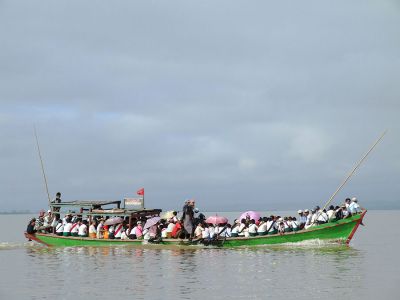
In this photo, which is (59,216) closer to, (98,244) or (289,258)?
(98,244)

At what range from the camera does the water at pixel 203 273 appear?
70.7ft

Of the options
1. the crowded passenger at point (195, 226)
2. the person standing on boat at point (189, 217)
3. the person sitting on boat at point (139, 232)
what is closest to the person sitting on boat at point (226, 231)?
the crowded passenger at point (195, 226)

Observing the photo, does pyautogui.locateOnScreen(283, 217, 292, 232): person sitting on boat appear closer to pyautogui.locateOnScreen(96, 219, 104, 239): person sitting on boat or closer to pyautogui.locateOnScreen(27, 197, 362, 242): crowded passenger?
pyautogui.locateOnScreen(27, 197, 362, 242): crowded passenger

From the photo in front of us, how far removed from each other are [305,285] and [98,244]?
16.5m

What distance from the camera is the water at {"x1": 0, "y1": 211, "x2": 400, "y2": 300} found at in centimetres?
2156

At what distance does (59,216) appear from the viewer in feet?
128

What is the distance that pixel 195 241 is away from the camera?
111ft

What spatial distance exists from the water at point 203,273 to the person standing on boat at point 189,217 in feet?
3.26

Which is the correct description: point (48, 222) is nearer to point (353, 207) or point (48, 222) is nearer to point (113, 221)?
point (113, 221)

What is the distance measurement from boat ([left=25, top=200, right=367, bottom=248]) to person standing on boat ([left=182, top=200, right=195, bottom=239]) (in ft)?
1.80

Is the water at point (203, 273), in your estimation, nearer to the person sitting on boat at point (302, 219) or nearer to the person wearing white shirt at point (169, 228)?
the person wearing white shirt at point (169, 228)

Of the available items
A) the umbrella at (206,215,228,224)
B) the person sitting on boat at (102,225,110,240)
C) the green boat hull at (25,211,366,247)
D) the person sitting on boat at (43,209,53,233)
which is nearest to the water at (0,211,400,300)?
the green boat hull at (25,211,366,247)

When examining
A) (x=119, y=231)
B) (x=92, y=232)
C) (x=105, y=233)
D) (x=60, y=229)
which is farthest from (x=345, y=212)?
(x=60, y=229)

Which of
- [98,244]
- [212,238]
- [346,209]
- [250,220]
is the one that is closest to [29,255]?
[98,244]
